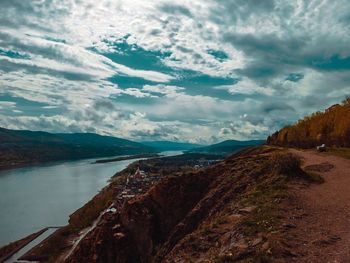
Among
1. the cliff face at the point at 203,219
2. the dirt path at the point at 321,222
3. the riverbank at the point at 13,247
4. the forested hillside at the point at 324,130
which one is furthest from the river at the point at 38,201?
the dirt path at the point at 321,222

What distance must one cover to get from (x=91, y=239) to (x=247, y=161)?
16.9 metres

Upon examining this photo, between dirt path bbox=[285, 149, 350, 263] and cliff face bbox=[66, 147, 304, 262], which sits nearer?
dirt path bbox=[285, 149, 350, 263]

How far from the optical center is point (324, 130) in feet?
216

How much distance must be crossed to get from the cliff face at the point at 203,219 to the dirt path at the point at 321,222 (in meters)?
0.87

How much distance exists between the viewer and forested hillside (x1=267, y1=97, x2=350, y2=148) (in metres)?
58.0

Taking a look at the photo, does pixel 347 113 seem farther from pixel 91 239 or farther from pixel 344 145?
pixel 91 239

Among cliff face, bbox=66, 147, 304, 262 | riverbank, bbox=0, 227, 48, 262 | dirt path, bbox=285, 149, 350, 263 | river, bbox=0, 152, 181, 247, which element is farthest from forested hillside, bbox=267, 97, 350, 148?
river, bbox=0, 152, 181, 247

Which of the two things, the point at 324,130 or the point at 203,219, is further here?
the point at 324,130

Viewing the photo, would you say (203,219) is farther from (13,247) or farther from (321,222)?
(13,247)

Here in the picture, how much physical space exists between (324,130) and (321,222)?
53621 millimetres

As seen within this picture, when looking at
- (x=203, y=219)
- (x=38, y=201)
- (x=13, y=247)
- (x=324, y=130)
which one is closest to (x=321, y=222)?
(x=203, y=219)

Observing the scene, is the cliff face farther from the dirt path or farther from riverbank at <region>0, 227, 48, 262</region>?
riverbank at <region>0, 227, 48, 262</region>

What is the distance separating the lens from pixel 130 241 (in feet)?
107

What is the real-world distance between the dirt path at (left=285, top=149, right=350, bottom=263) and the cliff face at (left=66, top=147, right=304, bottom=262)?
2.84 feet
